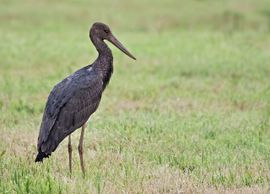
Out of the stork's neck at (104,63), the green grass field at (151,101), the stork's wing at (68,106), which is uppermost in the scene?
the stork's neck at (104,63)

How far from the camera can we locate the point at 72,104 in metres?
7.95

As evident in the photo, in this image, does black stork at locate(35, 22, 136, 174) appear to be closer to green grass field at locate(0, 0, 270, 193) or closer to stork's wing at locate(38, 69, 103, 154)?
stork's wing at locate(38, 69, 103, 154)

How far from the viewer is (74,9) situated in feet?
91.4

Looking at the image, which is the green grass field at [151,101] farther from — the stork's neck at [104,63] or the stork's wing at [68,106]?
the stork's neck at [104,63]

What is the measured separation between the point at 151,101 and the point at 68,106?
5159 mm

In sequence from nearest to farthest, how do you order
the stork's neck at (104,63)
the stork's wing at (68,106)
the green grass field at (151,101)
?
the green grass field at (151,101), the stork's wing at (68,106), the stork's neck at (104,63)

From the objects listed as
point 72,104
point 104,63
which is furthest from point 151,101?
point 72,104

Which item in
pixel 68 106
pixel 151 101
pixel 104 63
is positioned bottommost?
pixel 151 101

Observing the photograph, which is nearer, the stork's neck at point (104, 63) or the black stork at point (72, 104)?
the black stork at point (72, 104)

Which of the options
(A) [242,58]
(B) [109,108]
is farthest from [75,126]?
(A) [242,58]

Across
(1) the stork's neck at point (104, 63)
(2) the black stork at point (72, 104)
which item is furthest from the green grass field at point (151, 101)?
(1) the stork's neck at point (104, 63)

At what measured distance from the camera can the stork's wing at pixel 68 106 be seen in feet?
24.8

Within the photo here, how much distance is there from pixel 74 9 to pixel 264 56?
1130 centimetres

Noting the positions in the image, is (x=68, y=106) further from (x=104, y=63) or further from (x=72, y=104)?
(x=104, y=63)
